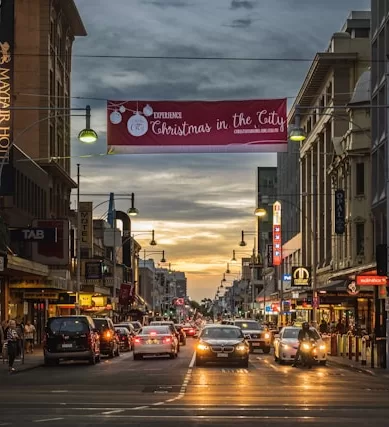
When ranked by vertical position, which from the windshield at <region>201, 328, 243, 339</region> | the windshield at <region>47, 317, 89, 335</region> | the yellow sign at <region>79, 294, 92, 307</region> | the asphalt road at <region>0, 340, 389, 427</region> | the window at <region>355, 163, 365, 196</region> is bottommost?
the asphalt road at <region>0, 340, 389, 427</region>

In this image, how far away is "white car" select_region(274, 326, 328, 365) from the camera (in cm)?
3997

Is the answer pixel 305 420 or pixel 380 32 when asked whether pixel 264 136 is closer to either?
pixel 305 420

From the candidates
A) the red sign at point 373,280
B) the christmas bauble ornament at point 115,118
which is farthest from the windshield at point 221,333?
the christmas bauble ornament at point 115,118

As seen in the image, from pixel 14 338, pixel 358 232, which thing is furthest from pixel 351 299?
pixel 14 338

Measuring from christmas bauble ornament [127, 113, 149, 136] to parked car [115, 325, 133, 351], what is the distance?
2969 centimetres

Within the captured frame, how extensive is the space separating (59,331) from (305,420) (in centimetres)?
2360

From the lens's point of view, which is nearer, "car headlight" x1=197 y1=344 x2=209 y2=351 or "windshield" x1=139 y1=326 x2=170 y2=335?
"car headlight" x1=197 y1=344 x2=209 y2=351

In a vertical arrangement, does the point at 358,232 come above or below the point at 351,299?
above

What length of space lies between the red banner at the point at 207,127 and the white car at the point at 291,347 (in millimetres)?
11761

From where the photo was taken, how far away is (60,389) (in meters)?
25.4

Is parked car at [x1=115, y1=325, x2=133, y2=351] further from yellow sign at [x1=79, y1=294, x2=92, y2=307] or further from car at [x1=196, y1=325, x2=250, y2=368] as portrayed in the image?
yellow sign at [x1=79, y1=294, x2=92, y2=307]

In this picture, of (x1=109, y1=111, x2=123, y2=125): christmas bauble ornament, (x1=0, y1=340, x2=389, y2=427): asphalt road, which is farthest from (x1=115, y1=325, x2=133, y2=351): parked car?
(x1=109, y1=111, x2=123, y2=125): christmas bauble ornament

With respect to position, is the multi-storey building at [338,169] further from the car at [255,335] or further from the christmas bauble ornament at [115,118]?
the christmas bauble ornament at [115,118]

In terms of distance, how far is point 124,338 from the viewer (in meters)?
59.1
